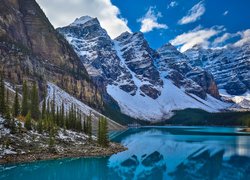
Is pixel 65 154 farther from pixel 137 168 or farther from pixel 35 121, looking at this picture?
pixel 35 121

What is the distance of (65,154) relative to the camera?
81.1 metres

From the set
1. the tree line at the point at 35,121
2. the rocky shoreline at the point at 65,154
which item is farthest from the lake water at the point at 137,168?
the tree line at the point at 35,121

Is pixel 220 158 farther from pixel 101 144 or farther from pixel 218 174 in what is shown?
pixel 101 144

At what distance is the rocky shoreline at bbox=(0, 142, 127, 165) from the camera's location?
228ft

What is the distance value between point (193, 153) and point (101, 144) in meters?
26.3

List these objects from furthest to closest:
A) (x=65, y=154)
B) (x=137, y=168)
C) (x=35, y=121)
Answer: (x=35, y=121) < (x=65, y=154) < (x=137, y=168)

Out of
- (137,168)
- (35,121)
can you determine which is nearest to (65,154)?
(137,168)

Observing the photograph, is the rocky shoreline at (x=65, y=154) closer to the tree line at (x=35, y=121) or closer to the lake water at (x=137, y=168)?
the lake water at (x=137, y=168)

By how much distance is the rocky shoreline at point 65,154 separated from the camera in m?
69.6

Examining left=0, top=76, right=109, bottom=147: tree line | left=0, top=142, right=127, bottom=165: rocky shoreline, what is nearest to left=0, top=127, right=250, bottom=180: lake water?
left=0, top=142, right=127, bottom=165: rocky shoreline

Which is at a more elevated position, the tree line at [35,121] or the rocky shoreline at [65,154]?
the tree line at [35,121]

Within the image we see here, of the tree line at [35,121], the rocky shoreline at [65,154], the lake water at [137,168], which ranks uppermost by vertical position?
the tree line at [35,121]

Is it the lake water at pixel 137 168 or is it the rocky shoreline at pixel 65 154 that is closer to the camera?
the lake water at pixel 137 168

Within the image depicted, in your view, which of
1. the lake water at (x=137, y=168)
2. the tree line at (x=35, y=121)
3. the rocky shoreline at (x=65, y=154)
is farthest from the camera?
the tree line at (x=35, y=121)
